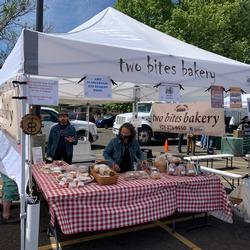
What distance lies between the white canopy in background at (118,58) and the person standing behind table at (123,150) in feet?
3.73

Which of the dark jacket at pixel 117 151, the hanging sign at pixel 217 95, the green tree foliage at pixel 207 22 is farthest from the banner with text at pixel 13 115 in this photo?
the green tree foliage at pixel 207 22

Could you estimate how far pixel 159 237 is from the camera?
506 cm

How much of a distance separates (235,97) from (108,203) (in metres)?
2.88

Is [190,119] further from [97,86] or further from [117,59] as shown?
[97,86]

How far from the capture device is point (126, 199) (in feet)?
14.3

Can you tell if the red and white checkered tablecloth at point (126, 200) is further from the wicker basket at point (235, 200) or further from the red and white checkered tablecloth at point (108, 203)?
the wicker basket at point (235, 200)

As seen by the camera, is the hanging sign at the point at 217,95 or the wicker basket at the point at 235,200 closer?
the hanging sign at the point at 217,95

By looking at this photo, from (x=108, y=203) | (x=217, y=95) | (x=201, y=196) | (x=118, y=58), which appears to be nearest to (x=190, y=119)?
(x=217, y=95)

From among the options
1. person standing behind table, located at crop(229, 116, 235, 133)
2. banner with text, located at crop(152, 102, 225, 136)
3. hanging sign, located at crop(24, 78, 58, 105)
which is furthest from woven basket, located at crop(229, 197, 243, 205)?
person standing behind table, located at crop(229, 116, 235, 133)

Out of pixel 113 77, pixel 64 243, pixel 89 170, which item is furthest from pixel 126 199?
pixel 113 77

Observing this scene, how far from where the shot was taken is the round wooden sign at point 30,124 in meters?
3.81

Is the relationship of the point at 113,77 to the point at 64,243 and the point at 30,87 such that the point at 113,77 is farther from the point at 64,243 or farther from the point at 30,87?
the point at 64,243

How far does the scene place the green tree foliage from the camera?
2509 centimetres

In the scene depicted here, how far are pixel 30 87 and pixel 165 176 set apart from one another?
243 cm
